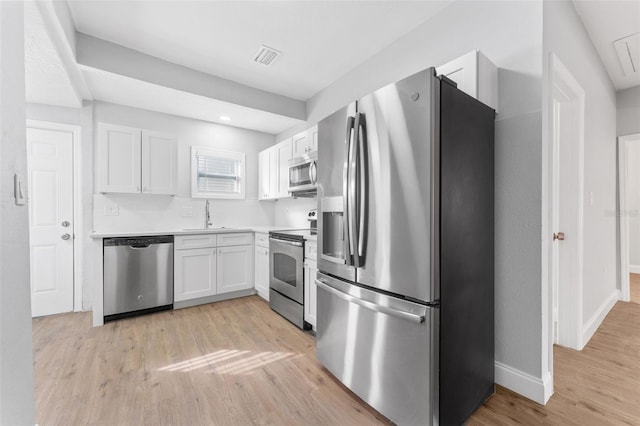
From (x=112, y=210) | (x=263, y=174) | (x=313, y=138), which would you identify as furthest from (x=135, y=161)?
(x=313, y=138)

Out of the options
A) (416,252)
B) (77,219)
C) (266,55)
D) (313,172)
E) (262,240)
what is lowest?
(262,240)

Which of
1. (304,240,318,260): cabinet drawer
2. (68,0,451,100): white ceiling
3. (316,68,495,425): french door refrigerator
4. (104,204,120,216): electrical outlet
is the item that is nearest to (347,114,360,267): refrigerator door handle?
(316,68,495,425): french door refrigerator

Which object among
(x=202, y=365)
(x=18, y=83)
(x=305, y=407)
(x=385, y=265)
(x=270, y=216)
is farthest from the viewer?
(x=270, y=216)

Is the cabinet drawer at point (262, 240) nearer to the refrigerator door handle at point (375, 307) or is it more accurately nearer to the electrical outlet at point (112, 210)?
the refrigerator door handle at point (375, 307)

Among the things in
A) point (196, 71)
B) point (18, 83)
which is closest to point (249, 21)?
point (196, 71)

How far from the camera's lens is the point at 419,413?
4.34 feet

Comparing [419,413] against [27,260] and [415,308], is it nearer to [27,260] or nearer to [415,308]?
[415,308]

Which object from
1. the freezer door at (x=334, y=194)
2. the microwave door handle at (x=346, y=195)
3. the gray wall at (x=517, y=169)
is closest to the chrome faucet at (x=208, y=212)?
the freezer door at (x=334, y=194)

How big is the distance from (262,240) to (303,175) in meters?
1.12

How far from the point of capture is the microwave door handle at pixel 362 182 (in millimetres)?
1583

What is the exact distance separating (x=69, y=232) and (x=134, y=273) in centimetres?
108

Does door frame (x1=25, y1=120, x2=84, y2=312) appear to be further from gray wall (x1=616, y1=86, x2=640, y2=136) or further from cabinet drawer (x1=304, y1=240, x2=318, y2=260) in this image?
gray wall (x1=616, y1=86, x2=640, y2=136)

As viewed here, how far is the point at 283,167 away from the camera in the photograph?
3746 millimetres

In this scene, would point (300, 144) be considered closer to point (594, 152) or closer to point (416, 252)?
point (416, 252)
